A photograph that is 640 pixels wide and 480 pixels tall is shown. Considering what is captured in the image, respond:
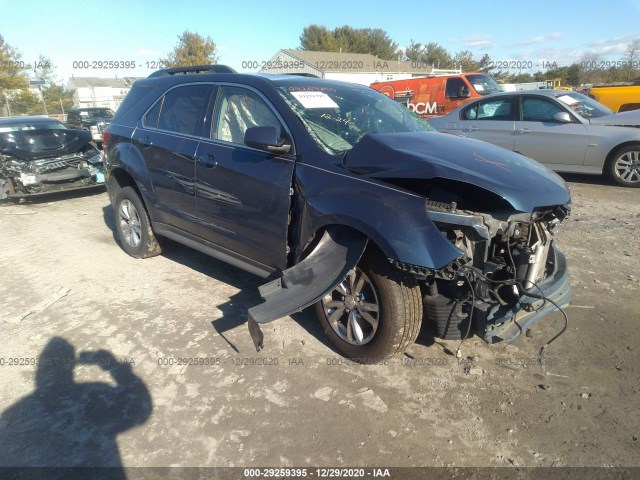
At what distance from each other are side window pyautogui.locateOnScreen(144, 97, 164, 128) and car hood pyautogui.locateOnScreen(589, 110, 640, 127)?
23.1ft

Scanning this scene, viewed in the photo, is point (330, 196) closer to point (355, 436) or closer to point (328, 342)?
point (328, 342)

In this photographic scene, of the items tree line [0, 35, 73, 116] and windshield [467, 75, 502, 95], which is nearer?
windshield [467, 75, 502, 95]

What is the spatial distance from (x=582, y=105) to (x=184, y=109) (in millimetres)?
7252

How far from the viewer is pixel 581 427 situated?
8.32 feet

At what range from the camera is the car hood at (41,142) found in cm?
796

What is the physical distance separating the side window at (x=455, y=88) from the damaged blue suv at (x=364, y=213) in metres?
9.75

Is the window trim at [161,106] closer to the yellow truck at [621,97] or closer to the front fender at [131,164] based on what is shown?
the front fender at [131,164]

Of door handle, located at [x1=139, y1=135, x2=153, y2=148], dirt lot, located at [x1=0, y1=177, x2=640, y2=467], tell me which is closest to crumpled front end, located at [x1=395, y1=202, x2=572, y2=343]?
dirt lot, located at [x1=0, y1=177, x2=640, y2=467]

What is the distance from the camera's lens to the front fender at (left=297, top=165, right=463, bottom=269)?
8.30 feet

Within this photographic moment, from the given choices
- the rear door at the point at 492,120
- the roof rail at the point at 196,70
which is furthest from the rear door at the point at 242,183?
the rear door at the point at 492,120

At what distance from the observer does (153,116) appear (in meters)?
4.62

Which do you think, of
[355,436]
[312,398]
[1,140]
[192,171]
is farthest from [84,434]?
[1,140]

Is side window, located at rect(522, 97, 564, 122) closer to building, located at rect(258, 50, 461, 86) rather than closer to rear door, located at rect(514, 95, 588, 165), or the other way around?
rear door, located at rect(514, 95, 588, 165)

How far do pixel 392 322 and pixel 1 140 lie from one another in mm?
8192
